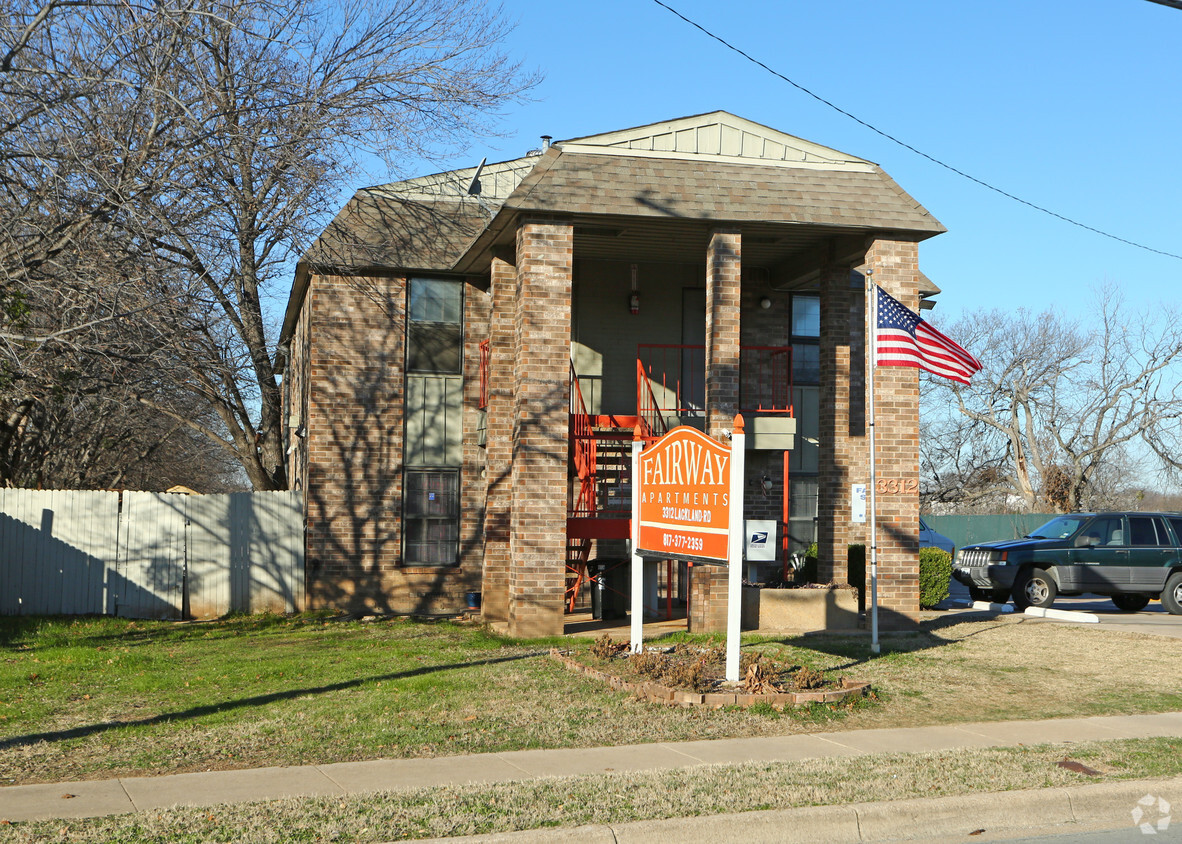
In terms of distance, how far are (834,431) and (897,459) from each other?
1236 mm

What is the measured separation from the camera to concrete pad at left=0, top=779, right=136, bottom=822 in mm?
6238

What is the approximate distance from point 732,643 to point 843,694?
1131 millimetres

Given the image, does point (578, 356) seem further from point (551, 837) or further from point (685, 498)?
point (551, 837)

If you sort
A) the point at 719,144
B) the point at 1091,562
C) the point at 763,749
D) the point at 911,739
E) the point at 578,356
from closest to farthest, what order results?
the point at 763,749 < the point at 911,739 < the point at 719,144 < the point at 578,356 < the point at 1091,562

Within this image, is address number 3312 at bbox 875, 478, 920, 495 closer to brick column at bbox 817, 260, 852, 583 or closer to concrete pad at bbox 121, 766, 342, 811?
brick column at bbox 817, 260, 852, 583

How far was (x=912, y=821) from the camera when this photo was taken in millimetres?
6652

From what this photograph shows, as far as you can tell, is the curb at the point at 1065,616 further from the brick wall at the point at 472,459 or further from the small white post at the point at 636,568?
the brick wall at the point at 472,459

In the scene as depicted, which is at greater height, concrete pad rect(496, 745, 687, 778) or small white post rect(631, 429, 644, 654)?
small white post rect(631, 429, 644, 654)

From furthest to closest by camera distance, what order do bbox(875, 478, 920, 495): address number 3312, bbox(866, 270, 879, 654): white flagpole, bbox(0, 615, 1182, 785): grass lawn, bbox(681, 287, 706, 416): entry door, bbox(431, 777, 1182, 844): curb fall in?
bbox(681, 287, 706, 416): entry door < bbox(875, 478, 920, 495): address number 3312 < bbox(866, 270, 879, 654): white flagpole < bbox(0, 615, 1182, 785): grass lawn < bbox(431, 777, 1182, 844): curb

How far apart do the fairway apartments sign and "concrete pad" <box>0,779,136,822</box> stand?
5674 millimetres

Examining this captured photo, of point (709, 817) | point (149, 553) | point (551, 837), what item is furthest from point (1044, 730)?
point (149, 553)

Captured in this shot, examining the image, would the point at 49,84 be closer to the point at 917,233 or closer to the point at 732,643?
the point at 732,643

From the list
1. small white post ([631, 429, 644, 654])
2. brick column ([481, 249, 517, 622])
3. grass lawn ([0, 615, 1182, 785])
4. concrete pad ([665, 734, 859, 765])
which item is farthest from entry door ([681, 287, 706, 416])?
concrete pad ([665, 734, 859, 765])

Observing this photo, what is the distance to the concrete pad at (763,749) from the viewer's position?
7.98m
